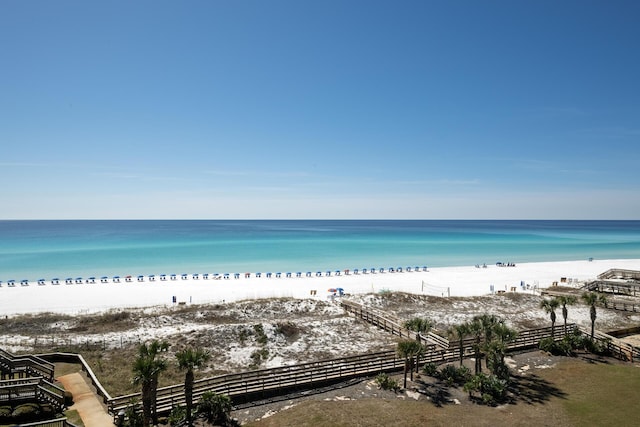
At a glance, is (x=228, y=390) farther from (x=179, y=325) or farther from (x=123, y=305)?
(x=123, y=305)

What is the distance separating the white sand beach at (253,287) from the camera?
146ft

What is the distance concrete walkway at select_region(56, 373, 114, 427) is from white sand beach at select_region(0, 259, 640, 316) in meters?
19.7

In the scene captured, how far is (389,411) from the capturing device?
62.4 feet

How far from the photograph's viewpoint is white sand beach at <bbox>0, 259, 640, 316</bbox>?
4462 centimetres

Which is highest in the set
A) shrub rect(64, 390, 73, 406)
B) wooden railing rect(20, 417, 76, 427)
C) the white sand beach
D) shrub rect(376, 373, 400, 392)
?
wooden railing rect(20, 417, 76, 427)

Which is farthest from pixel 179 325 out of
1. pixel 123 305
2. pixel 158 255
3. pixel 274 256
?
pixel 158 255

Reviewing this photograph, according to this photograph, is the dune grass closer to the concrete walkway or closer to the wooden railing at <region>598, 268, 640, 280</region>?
the concrete walkway

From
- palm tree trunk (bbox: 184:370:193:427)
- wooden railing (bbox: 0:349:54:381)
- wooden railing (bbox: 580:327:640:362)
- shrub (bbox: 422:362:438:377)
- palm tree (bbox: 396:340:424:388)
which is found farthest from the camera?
wooden railing (bbox: 580:327:640:362)

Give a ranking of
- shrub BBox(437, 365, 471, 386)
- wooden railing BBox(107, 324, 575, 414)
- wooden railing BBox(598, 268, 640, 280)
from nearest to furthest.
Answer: wooden railing BBox(107, 324, 575, 414), shrub BBox(437, 365, 471, 386), wooden railing BBox(598, 268, 640, 280)

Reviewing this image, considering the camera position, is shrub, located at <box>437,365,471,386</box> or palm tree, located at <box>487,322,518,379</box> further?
palm tree, located at <box>487,322,518,379</box>

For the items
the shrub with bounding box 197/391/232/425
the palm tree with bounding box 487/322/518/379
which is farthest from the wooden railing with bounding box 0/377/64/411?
the palm tree with bounding box 487/322/518/379

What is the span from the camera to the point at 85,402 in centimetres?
1861

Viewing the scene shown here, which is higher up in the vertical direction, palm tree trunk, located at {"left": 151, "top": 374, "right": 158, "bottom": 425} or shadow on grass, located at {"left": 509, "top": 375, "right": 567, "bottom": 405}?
palm tree trunk, located at {"left": 151, "top": 374, "right": 158, "bottom": 425}

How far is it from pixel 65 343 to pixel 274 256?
6861 centimetres
